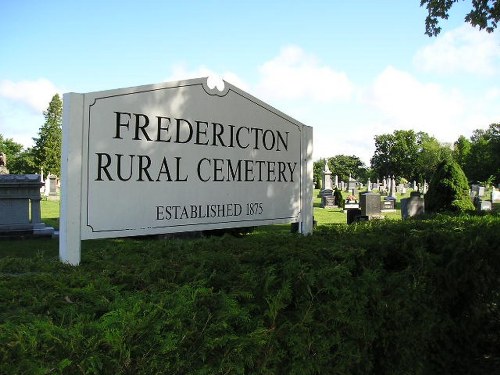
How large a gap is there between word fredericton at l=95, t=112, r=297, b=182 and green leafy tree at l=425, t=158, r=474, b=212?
11.8 metres

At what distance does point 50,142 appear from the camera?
55.1 m

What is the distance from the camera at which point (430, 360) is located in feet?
11.4

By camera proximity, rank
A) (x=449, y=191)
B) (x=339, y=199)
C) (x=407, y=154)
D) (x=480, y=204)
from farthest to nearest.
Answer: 1. (x=407, y=154)
2. (x=339, y=199)
3. (x=480, y=204)
4. (x=449, y=191)

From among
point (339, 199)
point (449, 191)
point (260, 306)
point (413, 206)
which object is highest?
point (449, 191)

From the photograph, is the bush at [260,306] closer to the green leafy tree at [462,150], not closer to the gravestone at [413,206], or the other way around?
the gravestone at [413,206]

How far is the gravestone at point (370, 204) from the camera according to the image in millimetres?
17078

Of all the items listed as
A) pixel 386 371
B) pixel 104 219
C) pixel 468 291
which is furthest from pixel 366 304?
pixel 104 219

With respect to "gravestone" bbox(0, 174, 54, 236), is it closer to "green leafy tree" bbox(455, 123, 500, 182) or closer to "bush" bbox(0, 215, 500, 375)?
"bush" bbox(0, 215, 500, 375)

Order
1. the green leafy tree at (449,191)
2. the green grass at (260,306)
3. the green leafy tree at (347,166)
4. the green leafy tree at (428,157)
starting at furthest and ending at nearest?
the green leafy tree at (347,166)
the green leafy tree at (428,157)
the green leafy tree at (449,191)
the green grass at (260,306)

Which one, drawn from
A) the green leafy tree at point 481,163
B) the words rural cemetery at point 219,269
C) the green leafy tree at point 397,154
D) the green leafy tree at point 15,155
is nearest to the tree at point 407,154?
the green leafy tree at point 397,154

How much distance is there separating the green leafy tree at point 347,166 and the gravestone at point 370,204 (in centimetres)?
10122

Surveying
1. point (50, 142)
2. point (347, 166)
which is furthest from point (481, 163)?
point (50, 142)

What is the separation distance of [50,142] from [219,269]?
58961 millimetres

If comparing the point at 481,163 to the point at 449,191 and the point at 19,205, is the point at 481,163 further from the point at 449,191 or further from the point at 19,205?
the point at 19,205
